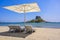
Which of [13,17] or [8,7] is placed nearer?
[8,7]

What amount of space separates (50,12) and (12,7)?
84.0 feet

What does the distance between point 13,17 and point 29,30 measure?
22554 millimetres

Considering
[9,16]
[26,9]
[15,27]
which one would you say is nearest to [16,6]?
[26,9]

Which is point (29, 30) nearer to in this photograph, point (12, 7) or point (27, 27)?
point (27, 27)

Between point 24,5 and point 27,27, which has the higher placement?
point 24,5

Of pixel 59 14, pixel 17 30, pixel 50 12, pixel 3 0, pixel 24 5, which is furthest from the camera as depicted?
pixel 50 12

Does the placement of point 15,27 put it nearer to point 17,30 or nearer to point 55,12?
point 17,30

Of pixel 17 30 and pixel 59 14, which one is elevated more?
pixel 59 14

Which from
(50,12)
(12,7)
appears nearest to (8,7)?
(12,7)

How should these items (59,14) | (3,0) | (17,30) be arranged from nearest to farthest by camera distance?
(17,30) → (3,0) → (59,14)

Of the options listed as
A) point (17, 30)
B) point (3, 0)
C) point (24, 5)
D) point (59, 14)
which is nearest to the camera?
point (24, 5)

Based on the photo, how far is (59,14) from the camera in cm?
2761

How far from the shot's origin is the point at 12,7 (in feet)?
21.1

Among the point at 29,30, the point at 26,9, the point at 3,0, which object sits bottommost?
the point at 29,30
